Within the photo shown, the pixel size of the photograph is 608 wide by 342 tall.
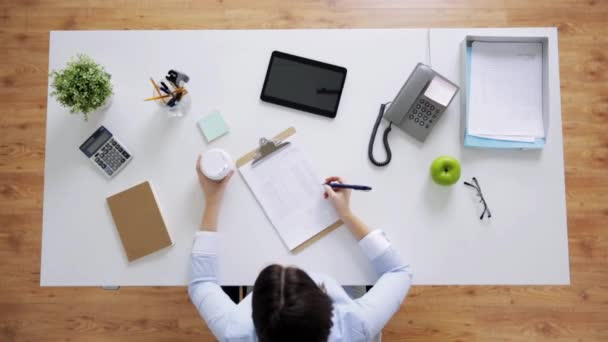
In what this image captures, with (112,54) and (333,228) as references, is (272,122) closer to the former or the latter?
(333,228)

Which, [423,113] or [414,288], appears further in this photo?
[414,288]

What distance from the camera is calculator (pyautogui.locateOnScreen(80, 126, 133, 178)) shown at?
1.07m

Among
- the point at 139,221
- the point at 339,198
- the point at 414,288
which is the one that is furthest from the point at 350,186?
the point at 414,288

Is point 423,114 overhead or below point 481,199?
overhead

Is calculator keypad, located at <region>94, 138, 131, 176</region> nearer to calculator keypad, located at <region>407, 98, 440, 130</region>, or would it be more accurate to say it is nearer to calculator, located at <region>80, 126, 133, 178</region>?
calculator, located at <region>80, 126, 133, 178</region>

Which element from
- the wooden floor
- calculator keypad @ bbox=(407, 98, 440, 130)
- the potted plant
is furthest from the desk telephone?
the wooden floor

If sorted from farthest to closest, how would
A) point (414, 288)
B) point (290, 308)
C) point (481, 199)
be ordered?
point (414, 288) → point (481, 199) → point (290, 308)

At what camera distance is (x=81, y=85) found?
3.26 ft

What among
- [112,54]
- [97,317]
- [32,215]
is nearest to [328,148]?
[112,54]

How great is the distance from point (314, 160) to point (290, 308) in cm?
44

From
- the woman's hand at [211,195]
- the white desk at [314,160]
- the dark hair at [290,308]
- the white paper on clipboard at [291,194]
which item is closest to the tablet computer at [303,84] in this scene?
the white desk at [314,160]

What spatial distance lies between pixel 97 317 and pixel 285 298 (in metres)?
1.26

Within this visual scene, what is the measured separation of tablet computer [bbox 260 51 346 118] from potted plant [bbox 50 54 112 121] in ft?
1.28

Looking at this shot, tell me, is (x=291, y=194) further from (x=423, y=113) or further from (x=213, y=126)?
(x=423, y=113)
